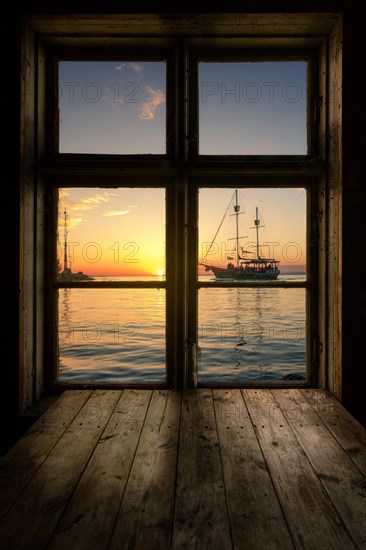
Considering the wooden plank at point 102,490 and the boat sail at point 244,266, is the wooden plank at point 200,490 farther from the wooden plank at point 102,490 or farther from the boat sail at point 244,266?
the boat sail at point 244,266

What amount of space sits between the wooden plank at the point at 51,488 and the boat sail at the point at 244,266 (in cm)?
110

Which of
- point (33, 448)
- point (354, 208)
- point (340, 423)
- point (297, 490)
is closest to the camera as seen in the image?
point (297, 490)

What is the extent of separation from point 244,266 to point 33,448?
1708 mm

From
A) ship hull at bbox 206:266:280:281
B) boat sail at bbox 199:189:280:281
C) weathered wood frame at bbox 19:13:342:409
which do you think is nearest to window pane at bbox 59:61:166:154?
weathered wood frame at bbox 19:13:342:409

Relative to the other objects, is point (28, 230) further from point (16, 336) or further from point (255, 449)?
point (255, 449)

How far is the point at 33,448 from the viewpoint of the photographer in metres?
1.61

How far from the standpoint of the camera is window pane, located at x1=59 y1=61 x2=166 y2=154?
97.3 inches

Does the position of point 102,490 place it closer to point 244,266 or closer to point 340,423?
point 340,423

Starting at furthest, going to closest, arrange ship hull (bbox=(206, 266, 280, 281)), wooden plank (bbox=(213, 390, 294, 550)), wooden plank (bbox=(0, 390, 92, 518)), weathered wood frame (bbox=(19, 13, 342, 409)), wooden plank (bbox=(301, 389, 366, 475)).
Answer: ship hull (bbox=(206, 266, 280, 281)), weathered wood frame (bbox=(19, 13, 342, 409)), wooden plank (bbox=(301, 389, 366, 475)), wooden plank (bbox=(0, 390, 92, 518)), wooden plank (bbox=(213, 390, 294, 550))

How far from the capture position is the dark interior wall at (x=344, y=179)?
2.15 m

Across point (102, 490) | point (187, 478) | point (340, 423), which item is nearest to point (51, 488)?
point (102, 490)

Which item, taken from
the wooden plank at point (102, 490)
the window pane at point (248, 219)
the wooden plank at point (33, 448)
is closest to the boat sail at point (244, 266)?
the window pane at point (248, 219)

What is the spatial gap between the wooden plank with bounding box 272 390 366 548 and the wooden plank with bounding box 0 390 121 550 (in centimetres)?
90

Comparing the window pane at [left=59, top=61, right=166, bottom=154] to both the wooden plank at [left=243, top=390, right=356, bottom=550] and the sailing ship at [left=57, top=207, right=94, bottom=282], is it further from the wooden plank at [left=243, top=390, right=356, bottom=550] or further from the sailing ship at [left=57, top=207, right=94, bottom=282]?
the wooden plank at [left=243, top=390, right=356, bottom=550]
